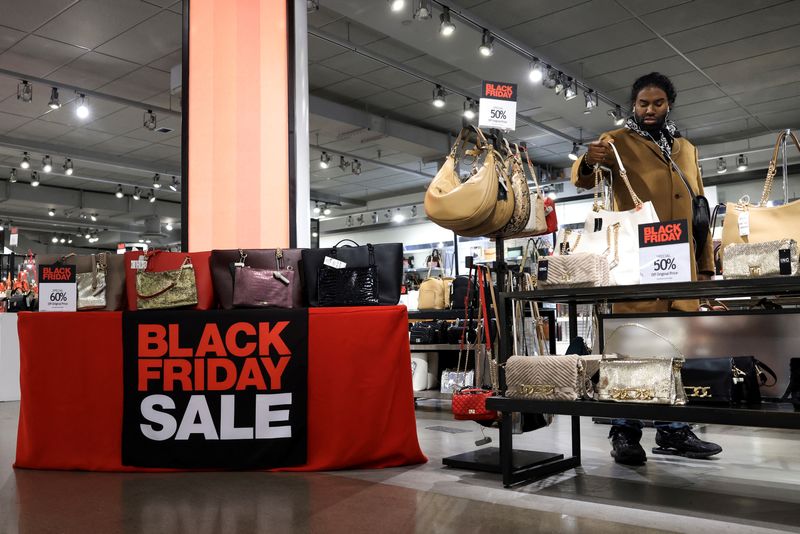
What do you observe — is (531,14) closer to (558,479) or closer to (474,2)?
(474,2)

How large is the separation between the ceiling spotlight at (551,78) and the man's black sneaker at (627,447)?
5985 millimetres

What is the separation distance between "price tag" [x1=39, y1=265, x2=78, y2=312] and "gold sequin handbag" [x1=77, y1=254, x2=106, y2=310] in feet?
0.09

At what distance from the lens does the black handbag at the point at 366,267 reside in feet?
10.2

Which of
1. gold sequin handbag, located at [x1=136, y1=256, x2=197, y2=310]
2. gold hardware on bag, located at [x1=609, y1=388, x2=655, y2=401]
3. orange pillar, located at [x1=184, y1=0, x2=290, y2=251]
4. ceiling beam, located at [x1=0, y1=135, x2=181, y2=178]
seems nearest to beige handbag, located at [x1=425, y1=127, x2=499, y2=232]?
gold hardware on bag, located at [x1=609, y1=388, x2=655, y2=401]

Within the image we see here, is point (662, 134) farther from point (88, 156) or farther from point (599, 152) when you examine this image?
point (88, 156)

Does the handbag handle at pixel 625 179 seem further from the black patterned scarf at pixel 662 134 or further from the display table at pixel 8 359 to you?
the display table at pixel 8 359

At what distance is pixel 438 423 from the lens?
4.80 metres

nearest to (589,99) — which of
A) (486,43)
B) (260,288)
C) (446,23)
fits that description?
(486,43)

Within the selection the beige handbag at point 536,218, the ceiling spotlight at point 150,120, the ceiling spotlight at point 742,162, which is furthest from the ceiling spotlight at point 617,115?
the beige handbag at point 536,218

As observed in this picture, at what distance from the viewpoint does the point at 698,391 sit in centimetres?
229

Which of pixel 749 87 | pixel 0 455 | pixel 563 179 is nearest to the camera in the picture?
pixel 0 455

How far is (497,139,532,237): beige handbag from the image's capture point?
9.50ft

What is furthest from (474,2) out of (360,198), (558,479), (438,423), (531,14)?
(360,198)

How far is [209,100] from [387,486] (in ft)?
8.02
